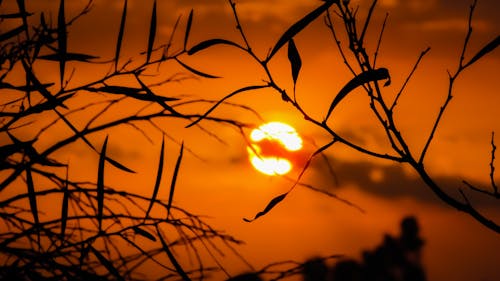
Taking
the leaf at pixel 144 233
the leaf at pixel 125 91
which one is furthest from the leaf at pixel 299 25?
the leaf at pixel 144 233

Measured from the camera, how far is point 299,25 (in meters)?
1.58

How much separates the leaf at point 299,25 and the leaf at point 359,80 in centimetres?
15

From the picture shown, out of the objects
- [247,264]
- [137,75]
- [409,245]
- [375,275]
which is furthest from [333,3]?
[409,245]

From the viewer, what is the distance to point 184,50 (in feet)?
7.76

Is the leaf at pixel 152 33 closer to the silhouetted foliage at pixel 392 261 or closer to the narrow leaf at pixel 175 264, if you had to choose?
the narrow leaf at pixel 175 264

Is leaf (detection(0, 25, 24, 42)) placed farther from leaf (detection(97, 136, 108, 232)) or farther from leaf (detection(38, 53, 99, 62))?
leaf (detection(97, 136, 108, 232))

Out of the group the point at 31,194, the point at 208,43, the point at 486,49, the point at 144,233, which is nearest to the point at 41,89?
the point at 31,194

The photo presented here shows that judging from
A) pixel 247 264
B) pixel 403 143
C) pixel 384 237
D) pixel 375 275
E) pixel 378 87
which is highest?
pixel 384 237

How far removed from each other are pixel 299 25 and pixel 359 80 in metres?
0.18

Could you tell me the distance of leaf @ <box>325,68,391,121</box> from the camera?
4.87 feet

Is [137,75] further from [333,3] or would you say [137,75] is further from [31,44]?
[333,3]

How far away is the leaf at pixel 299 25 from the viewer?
1543 millimetres

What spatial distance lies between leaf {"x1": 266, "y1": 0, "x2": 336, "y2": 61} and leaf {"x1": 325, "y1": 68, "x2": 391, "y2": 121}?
0.49 ft

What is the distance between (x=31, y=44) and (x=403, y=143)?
1.30 metres
